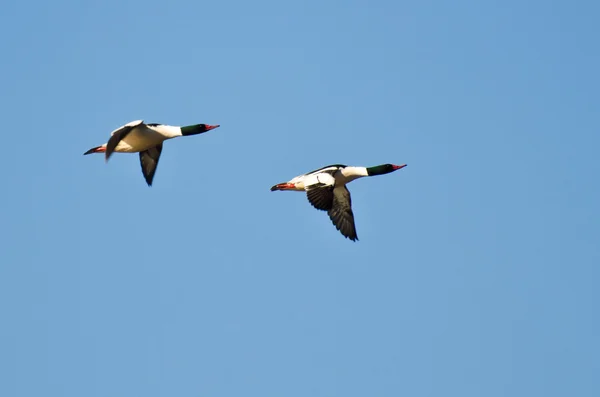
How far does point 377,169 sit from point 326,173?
1735mm

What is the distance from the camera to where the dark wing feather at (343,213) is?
27.6 meters

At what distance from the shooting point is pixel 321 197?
85.7 feet

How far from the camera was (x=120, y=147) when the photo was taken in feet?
84.4

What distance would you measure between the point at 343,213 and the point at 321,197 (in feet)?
5.77

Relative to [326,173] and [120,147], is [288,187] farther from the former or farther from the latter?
[120,147]

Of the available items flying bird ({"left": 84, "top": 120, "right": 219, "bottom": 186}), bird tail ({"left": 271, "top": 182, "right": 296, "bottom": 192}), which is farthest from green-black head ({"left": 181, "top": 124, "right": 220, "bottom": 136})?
bird tail ({"left": 271, "top": 182, "right": 296, "bottom": 192})

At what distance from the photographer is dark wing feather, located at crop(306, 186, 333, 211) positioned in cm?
2602

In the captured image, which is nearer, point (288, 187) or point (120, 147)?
point (120, 147)

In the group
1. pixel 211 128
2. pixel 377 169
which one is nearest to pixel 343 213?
pixel 377 169

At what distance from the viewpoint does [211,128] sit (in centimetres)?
2662

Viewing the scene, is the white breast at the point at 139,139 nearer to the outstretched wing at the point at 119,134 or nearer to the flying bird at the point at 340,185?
the outstretched wing at the point at 119,134

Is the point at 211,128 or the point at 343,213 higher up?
the point at 211,128

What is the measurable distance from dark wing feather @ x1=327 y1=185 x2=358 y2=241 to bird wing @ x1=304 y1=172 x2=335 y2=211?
121 centimetres

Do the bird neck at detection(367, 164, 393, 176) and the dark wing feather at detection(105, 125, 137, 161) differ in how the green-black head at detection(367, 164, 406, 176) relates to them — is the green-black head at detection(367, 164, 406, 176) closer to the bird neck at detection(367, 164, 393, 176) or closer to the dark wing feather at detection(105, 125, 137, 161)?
the bird neck at detection(367, 164, 393, 176)
